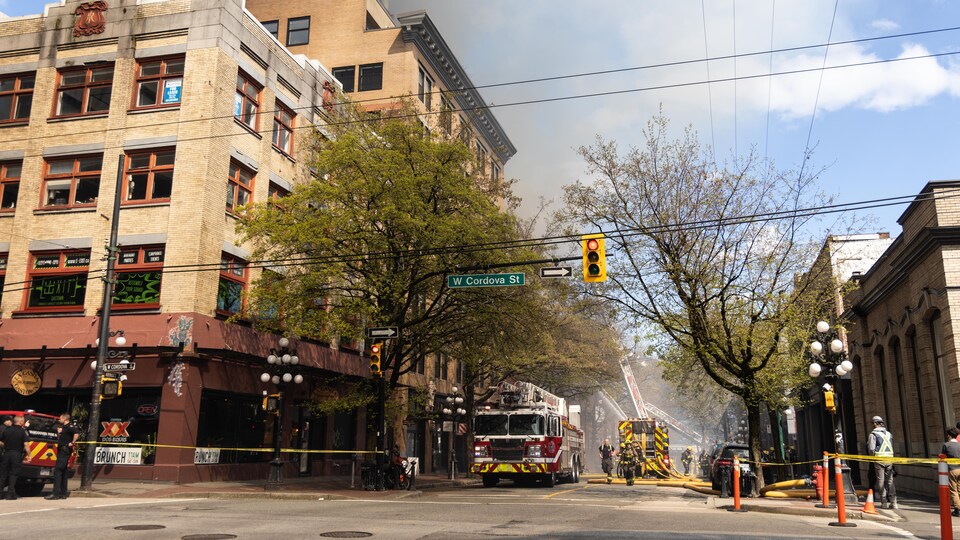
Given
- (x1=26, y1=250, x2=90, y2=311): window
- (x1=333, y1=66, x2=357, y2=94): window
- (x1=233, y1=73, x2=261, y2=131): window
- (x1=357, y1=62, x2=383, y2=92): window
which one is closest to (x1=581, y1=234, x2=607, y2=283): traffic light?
(x1=233, y1=73, x2=261, y2=131): window

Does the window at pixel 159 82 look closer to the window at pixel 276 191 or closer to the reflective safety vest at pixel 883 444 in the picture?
the window at pixel 276 191

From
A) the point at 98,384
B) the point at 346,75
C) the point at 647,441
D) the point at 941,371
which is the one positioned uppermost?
the point at 346,75

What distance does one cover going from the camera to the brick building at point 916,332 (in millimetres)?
19422

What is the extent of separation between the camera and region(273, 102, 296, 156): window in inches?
1218

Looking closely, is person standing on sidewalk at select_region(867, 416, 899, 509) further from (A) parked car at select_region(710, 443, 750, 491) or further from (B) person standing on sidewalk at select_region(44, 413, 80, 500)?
(B) person standing on sidewalk at select_region(44, 413, 80, 500)

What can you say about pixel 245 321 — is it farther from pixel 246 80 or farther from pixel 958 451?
pixel 958 451

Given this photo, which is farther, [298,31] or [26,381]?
[298,31]

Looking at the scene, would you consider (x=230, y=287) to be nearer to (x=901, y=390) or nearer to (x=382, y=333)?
(x=382, y=333)

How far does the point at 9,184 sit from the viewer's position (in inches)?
1115

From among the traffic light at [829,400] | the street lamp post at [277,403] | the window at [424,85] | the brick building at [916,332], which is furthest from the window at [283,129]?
the brick building at [916,332]

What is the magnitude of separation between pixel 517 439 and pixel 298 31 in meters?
35.2

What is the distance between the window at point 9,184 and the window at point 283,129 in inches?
371

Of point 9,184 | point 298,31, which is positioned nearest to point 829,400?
point 9,184

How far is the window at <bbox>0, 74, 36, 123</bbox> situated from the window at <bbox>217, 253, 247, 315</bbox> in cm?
1000
